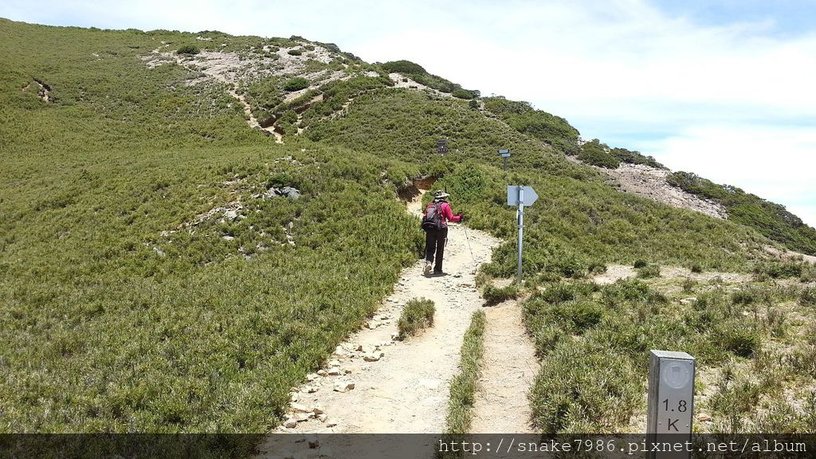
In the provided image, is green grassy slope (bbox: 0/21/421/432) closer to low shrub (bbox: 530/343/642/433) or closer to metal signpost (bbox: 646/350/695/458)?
low shrub (bbox: 530/343/642/433)

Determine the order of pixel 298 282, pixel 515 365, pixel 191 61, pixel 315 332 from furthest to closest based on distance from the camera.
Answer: pixel 191 61
pixel 298 282
pixel 315 332
pixel 515 365

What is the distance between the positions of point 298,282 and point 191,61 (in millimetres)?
56474

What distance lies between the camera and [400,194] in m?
24.5

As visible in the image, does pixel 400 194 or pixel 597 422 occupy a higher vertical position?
pixel 400 194

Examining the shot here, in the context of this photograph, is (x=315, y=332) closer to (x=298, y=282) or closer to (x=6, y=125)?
Result: (x=298, y=282)

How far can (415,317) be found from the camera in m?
11.4

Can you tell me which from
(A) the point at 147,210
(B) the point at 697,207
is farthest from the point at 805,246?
(A) the point at 147,210

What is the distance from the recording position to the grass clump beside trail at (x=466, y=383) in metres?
7.03

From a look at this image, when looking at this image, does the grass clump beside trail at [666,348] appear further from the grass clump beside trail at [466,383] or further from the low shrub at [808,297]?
the grass clump beside trail at [466,383]

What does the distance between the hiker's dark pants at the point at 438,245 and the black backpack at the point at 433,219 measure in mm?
164

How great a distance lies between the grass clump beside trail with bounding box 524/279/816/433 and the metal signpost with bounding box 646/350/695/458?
1398 mm

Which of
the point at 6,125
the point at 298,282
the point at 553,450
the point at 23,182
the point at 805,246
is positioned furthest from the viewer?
the point at 6,125

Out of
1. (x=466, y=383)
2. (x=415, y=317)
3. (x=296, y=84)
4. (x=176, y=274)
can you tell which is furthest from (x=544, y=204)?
(x=296, y=84)

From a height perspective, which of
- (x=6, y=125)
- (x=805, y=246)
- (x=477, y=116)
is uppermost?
(x=477, y=116)
